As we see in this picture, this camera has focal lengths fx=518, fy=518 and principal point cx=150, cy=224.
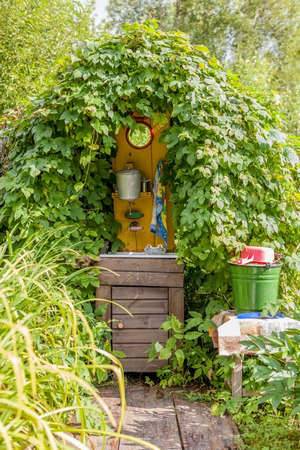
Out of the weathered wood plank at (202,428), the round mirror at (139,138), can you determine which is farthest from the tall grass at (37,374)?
the round mirror at (139,138)

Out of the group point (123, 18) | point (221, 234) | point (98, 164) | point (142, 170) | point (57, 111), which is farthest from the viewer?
point (123, 18)

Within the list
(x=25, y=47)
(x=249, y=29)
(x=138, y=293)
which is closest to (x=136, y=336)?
(x=138, y=293)

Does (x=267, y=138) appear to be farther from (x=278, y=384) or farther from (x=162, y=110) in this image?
(x=278, y=384)

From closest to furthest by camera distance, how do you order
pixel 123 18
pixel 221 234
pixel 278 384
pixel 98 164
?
pixel 278 384 < pixel 221 234 < pixel 98 164 < pixel 123 18

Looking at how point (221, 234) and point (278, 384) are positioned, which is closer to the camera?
point (278, 384)

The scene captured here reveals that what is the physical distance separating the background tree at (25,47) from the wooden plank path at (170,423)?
11.9ft

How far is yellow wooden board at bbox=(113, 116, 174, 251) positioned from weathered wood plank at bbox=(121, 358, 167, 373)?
0.97 meters

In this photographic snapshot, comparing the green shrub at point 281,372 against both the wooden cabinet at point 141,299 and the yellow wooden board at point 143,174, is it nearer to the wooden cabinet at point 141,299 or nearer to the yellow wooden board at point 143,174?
the wooden cabinet at point 141,299

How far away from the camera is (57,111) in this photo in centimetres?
344

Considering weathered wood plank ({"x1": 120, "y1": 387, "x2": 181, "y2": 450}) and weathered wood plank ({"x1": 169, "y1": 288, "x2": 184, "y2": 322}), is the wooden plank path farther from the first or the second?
weathered wood plank ({"x1": 169, "y1": 288, "x2": 184, "y2": 322})

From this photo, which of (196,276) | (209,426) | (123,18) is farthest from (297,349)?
(123,18)

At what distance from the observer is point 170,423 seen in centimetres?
287

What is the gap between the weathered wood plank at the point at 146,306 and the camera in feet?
11.9

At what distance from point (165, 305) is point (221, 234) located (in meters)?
0.73
